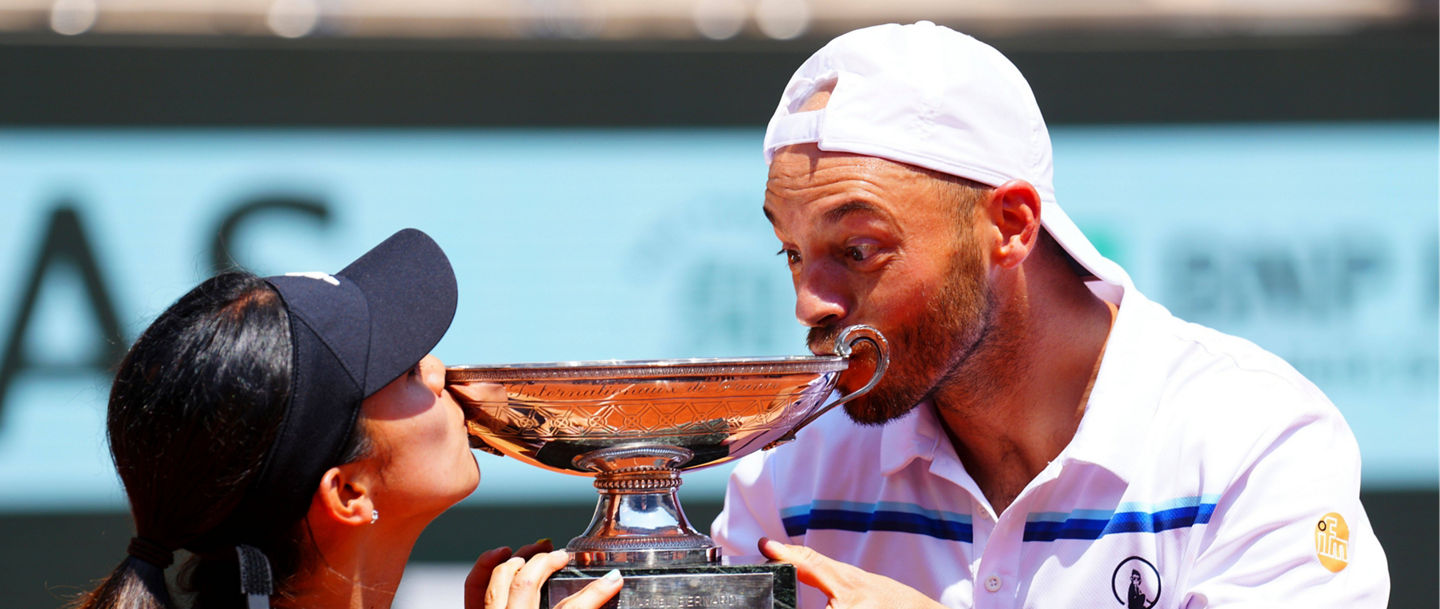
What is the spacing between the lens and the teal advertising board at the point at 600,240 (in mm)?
4645

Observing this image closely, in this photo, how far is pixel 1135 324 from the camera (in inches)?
97.3

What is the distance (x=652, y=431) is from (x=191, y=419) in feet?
2.20

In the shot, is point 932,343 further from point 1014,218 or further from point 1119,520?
point 1119,520

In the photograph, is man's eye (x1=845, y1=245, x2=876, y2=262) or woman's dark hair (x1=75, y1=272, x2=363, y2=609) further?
man's eye (x1=845, y1=245, x2=876, y2=262)

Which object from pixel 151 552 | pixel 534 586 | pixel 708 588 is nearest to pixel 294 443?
pixel 151 552

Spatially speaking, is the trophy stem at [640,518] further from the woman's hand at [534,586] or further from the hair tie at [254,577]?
the hair tie at [254,577]

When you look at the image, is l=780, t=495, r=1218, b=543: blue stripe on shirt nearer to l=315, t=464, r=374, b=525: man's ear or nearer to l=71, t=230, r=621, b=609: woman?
l=71, t=230, r=621, b=609: woman

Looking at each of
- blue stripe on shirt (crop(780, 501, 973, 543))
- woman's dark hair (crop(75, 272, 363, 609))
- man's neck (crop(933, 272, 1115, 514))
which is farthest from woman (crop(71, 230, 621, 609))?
man's neck (crop(933, 272, 1115, 514))

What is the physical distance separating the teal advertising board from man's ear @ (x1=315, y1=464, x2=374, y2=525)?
262cm

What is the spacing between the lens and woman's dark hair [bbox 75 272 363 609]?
1.83 m

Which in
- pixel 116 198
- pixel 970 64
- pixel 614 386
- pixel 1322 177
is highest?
pixel 1322 177

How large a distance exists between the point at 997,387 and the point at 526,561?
0.94m

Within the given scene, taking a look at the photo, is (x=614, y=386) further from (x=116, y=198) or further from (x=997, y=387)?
(x=116, y=198)

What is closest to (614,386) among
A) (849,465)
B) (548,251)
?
(849,465)
